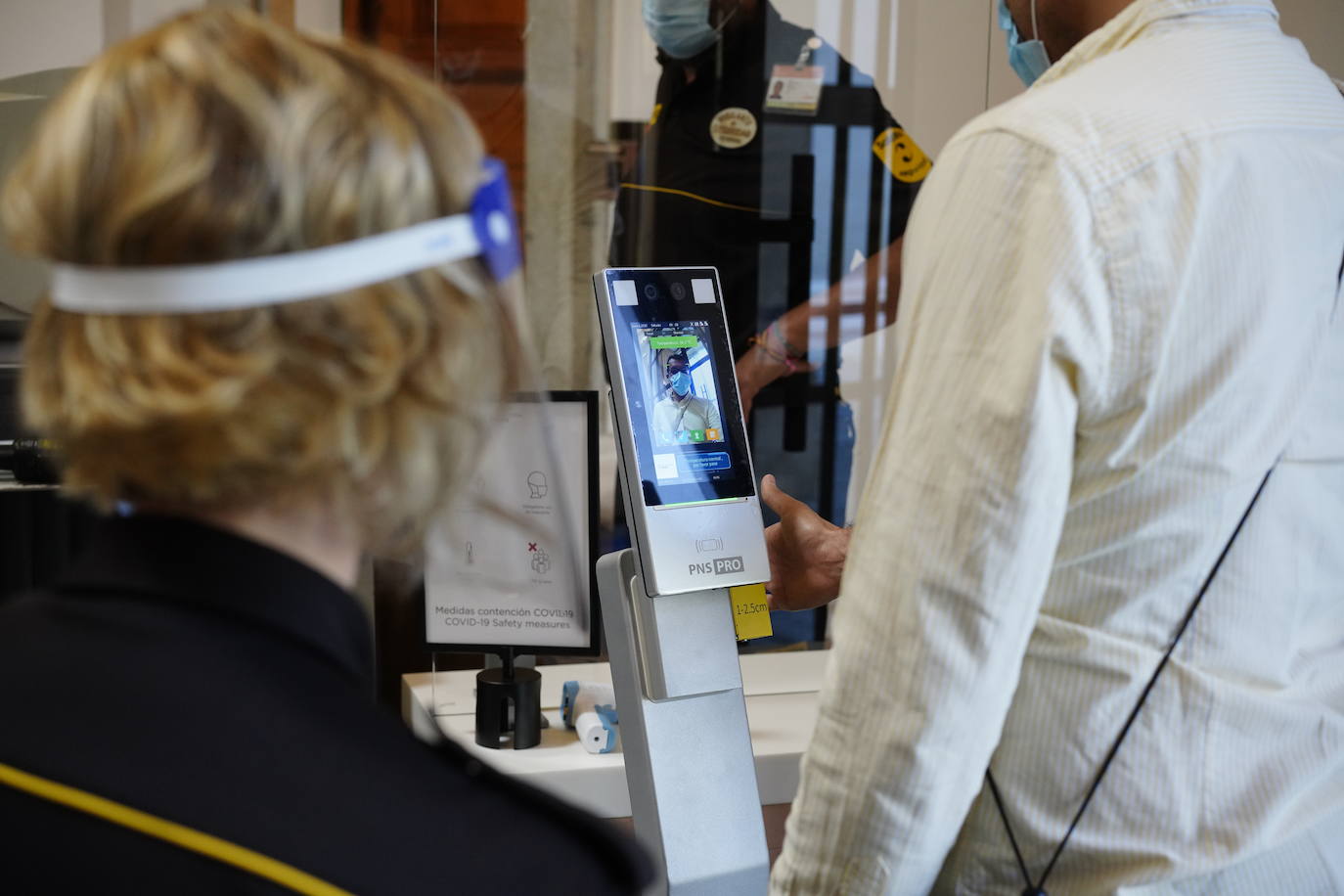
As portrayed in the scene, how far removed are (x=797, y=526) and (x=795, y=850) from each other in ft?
2.24

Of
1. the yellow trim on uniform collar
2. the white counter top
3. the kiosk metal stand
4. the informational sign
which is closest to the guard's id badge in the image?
the informational sign

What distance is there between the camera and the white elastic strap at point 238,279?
47 cm

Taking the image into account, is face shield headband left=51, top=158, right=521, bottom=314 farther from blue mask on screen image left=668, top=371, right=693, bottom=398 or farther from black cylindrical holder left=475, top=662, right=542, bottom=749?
black cylindrical holder left=475, top=662, right=542, bottom=749

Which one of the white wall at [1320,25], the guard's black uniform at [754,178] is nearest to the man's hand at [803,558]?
the guard's black uniform at [754,178]

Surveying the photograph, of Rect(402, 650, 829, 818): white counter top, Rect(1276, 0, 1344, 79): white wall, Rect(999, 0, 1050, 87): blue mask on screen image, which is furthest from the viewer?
Rect(1276, 0, 1344, 79): white wall

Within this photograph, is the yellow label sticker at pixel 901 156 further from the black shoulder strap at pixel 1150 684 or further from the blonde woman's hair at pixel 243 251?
the blonde woman's hair at pixel 243 251

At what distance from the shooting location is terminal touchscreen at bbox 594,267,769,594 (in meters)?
1.35

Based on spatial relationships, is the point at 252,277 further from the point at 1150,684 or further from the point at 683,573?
the point at 683,573

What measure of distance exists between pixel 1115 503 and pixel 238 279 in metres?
0.64

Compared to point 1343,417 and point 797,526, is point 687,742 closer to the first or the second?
point 797,526

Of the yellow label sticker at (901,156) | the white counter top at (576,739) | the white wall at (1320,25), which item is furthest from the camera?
the white wall at (1320,25)

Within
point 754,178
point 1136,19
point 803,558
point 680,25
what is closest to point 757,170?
point 754,178

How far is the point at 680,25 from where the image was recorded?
236 cm

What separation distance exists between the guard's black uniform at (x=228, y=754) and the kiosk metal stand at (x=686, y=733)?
0.89 m
